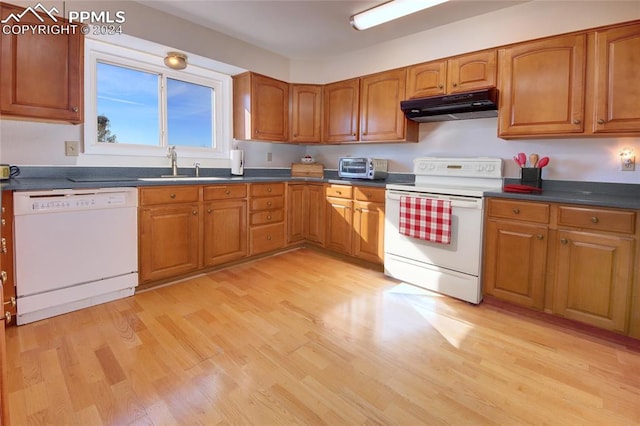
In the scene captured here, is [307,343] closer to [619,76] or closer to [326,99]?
[619,76]

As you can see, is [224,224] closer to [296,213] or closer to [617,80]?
[296,213]

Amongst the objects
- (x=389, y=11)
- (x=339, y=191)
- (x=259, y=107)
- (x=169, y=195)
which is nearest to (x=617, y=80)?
(x=389, y=11)

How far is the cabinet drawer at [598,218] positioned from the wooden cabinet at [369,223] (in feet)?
4.67

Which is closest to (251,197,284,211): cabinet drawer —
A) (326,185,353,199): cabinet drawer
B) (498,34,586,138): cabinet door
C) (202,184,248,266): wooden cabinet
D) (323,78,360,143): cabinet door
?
(202,184,248,266): wooden cabinet

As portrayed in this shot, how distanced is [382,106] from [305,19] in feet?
3.64

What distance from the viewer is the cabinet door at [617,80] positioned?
→ 2.16m

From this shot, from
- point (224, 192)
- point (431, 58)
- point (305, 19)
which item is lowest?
point (224, 192)

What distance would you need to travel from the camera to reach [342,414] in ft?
4.71

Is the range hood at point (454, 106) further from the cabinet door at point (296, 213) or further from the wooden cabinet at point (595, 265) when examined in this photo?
the cabinet door at point (296, 213)

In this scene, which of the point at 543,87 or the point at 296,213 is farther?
the point at 296,213

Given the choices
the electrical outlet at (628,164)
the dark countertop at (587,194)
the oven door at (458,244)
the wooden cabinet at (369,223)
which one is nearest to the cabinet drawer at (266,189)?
the wooden cabinet at (369,223)

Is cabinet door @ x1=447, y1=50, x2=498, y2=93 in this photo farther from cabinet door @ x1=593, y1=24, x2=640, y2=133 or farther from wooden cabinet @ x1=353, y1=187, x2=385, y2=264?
wooden cabinet @ x1=353, y1=187, x2=385, y2=264

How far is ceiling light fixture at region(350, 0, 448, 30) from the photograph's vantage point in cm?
243

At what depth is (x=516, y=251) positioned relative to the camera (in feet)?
7.84
